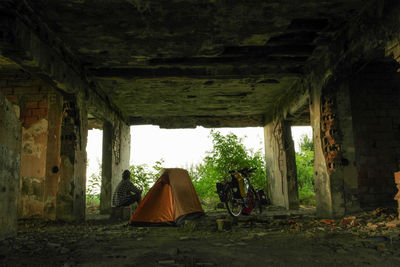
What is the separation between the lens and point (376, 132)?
21.2 feet

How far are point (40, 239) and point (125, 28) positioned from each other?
128 inches

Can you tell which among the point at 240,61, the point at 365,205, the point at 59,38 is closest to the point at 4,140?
the point at 59,38

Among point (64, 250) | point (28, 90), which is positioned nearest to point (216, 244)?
point (64, 250)

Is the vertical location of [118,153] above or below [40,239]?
above

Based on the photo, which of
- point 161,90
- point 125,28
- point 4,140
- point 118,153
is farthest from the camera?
point 118,153

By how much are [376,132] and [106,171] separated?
271 inches

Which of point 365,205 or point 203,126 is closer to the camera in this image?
point 365,205

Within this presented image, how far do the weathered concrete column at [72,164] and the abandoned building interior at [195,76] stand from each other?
20 mm

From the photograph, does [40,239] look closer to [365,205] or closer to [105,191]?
[105,191]

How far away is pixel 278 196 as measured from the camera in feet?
31.3

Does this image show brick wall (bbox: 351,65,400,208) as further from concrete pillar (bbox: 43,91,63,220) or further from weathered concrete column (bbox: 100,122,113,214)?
weathered concrete column (bbox: 100,122,113,214)

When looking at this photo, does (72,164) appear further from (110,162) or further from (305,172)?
(305,172)

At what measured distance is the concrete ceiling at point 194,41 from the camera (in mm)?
4199

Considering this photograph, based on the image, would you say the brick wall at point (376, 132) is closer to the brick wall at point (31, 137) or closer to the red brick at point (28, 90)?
the brick wall at point (31, 137)
